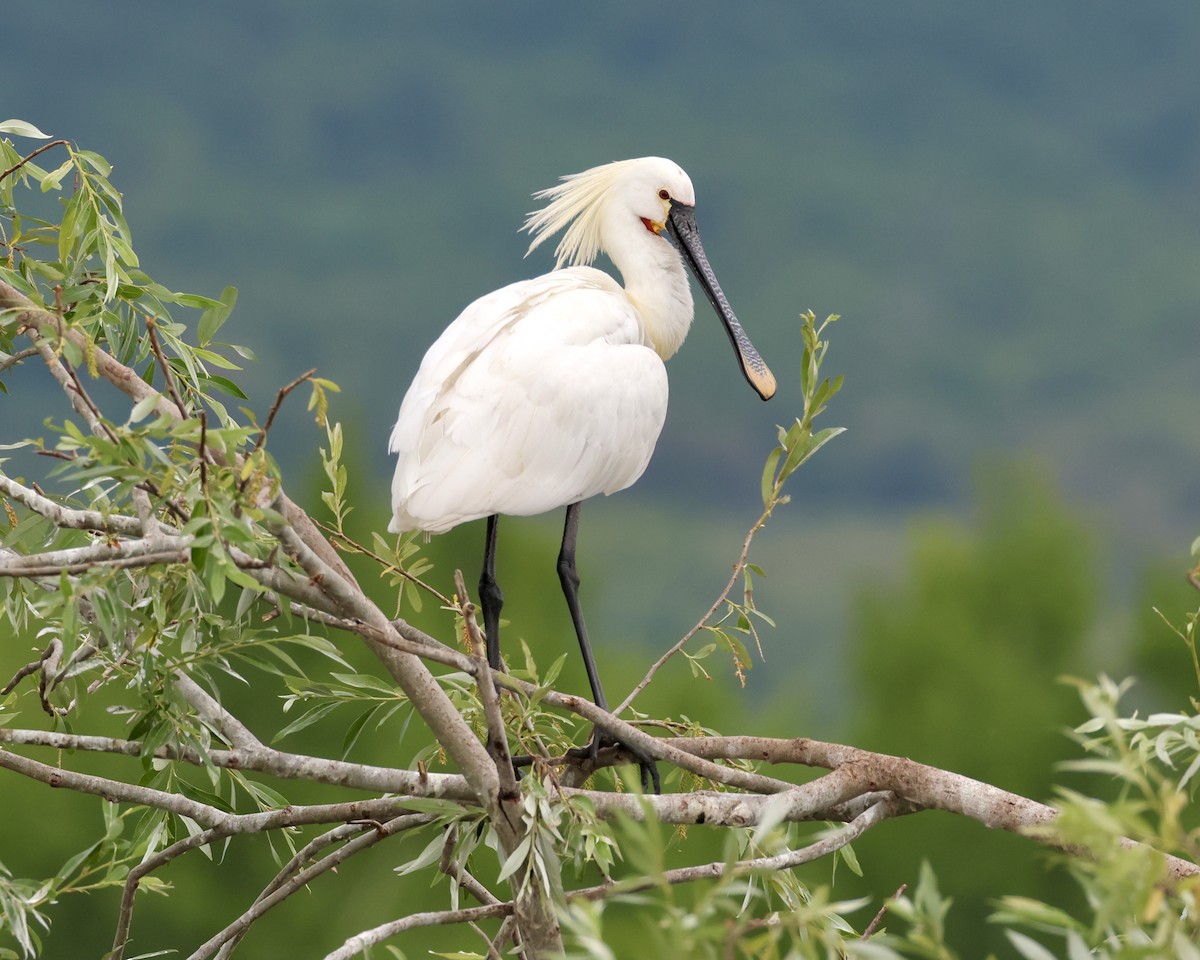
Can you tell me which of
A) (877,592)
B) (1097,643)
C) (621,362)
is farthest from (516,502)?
(1097,643)

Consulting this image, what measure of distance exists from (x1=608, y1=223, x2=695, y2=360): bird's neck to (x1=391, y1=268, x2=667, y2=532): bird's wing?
37cm

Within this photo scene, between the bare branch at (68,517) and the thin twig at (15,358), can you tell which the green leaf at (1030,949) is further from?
the thin twig at (15,358)

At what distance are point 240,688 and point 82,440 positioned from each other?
14.0 m

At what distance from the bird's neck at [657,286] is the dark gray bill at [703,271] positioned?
41 mm

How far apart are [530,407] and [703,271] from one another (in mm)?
1085

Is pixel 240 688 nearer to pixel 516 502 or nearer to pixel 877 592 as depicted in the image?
pixel 877 592

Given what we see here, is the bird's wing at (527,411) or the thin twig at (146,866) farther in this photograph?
the bird's wing at (527,411)

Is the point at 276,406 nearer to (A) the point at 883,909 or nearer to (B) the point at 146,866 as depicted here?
(A) the point at 883,909

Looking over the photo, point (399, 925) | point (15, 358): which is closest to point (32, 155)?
point (15, 358)

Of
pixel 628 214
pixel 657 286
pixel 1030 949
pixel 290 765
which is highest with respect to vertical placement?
pixel 628 214

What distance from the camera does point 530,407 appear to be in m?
3.16

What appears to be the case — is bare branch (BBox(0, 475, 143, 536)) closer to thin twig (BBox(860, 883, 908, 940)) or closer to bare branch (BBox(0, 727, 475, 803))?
bare branch (BBox(0, 727, 475, 803))

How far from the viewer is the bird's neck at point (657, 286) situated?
3.90 metres

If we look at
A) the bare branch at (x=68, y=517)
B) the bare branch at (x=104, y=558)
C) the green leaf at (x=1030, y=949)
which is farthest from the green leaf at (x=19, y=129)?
the green leaf at (x=1030, y=949)
